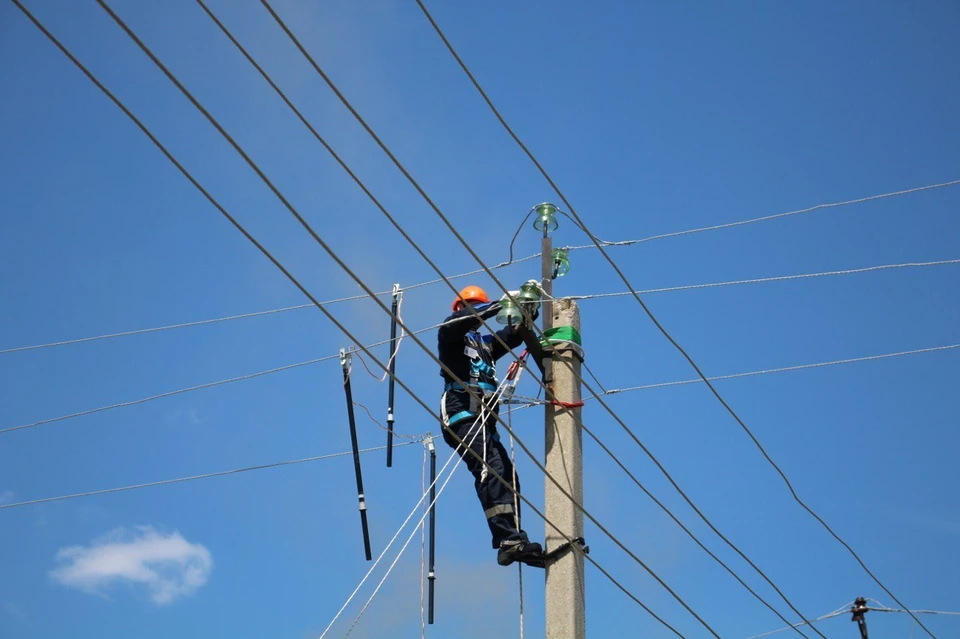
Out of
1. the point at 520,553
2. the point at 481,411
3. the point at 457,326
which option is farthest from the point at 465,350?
the point at 520,553

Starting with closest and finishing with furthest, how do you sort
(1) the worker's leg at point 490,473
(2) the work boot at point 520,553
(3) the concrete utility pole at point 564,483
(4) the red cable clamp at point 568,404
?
(3) the concrete utility pole at point 564,483 < (2) the work boot at point 520,553 < (4) the red cable clamp at point 568,404 < (1) the worker's leg at point 490,473

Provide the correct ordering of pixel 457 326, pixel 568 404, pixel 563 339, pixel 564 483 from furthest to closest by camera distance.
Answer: pixel 457 326
pixel 563 339
pixel 568 404
pixel 564 483

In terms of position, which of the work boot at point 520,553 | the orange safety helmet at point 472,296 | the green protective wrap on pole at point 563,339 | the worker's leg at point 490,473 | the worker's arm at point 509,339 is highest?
the orange safety helmet at point 472,296

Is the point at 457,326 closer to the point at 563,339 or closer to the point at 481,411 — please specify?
the point at 481,411

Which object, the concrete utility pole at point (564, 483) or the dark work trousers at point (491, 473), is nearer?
the concrete utility pole at point (564, 483)

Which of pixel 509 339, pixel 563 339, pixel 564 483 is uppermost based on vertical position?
pixel 509 339

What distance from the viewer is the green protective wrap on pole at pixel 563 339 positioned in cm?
695

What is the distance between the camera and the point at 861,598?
38.7ft

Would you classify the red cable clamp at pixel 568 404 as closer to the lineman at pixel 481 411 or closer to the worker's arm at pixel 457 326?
the lineman at pixel 481 411

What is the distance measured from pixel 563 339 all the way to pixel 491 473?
998 millimetres

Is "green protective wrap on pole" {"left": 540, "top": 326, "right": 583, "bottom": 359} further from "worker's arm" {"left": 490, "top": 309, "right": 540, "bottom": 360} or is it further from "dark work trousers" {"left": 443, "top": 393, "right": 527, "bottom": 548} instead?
"dark work trousers" {"left": 443, "top": 393, "right": 527, "bottom": 548}

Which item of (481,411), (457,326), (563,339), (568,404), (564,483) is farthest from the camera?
(457,326)

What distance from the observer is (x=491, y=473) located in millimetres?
7004

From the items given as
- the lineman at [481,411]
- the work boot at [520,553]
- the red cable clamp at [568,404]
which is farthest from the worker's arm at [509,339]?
the work boot at [520,553]
